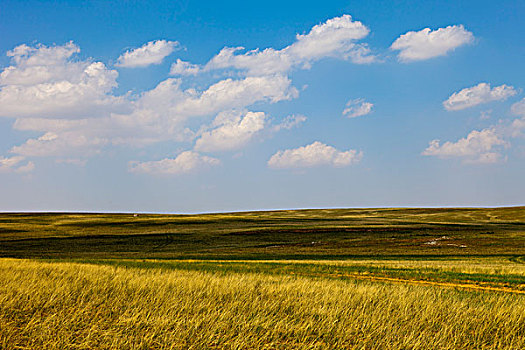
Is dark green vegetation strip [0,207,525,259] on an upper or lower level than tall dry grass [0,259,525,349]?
lower

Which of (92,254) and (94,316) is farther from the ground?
(94,316)

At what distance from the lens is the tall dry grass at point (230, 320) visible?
7453mm

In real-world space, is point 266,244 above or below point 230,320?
below

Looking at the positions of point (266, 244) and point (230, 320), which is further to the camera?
point (266, 244)

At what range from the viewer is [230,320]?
859cm

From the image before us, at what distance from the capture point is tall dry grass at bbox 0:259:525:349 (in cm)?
745

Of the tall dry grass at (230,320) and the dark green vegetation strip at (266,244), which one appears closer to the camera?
the tall dry grass at (230,320)

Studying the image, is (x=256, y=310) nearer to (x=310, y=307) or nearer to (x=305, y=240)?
(x=310, y=307)

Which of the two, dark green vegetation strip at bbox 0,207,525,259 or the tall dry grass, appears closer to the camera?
the tall dry grass

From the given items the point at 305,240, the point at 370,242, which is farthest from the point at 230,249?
the point at 370,242

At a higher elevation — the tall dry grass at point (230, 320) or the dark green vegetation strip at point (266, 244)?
the tall dry grass at point (230, 320)

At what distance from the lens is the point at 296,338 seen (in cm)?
792

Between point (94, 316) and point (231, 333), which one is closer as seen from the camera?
point (231, 333)

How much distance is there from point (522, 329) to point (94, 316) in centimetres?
800
